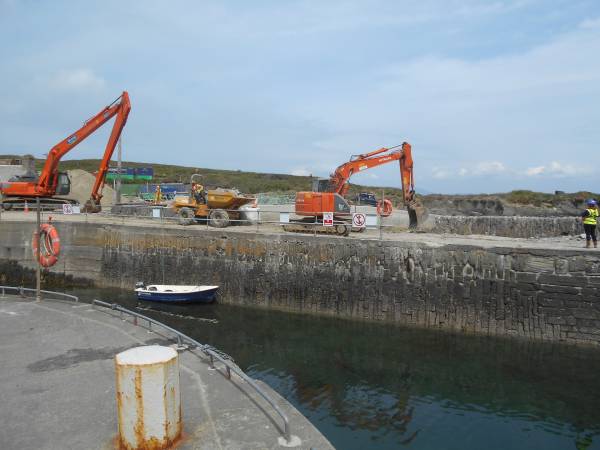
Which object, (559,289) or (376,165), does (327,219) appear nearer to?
(376,165)

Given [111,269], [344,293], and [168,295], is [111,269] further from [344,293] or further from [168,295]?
[344,293]

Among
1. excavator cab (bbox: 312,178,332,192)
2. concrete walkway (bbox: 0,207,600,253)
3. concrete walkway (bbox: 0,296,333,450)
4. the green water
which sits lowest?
the green water

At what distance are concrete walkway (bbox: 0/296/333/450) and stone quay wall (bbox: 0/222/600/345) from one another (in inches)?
369

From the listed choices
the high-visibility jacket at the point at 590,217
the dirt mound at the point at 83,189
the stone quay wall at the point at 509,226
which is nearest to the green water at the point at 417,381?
the high-visibility jacket at the point at 590,217

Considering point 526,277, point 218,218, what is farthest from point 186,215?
point 526,277

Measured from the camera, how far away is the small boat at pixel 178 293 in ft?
61.0

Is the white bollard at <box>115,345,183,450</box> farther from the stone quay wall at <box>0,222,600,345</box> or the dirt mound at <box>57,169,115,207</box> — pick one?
the dirt mound at <box>57,169,115,207</box>

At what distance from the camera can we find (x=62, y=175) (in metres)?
30.0

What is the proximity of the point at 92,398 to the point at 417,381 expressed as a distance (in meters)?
8.49

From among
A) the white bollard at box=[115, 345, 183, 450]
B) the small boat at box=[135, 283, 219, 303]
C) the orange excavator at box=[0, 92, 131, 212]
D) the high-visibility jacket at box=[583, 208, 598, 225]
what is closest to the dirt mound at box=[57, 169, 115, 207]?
the orange excavator at box=[0, 92, 131, 212]

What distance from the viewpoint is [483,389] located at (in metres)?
11.6

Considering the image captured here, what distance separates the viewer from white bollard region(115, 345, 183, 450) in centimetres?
456

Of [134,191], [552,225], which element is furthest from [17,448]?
[134,191]

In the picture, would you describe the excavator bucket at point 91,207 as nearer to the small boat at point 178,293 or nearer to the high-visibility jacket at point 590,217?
the small boat at point 178,293
